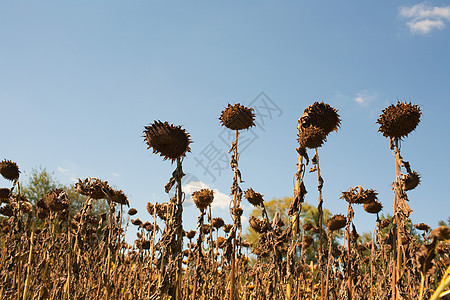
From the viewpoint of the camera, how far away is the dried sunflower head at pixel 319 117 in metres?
3.54

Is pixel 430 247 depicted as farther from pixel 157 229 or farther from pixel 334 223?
pixel 157 229

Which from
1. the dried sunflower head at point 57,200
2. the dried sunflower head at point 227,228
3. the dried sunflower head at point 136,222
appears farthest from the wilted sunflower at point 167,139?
the dried sunflower head at point 136,222

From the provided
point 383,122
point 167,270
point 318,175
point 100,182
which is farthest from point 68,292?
point 383,122

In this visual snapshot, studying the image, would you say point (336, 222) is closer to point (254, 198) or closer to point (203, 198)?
point (254, 198)

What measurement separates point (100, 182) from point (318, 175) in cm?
235

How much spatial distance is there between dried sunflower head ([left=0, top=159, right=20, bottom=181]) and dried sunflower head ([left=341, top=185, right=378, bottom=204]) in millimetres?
4531

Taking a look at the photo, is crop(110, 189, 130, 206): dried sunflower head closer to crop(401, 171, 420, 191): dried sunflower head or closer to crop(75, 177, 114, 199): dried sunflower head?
crop(75, 177, 114, 199): dried sunflower head

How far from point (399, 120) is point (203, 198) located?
2605 mm

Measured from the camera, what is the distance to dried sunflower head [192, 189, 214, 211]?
4523mm

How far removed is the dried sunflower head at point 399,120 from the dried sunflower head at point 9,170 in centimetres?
484

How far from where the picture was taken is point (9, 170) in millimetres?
4797

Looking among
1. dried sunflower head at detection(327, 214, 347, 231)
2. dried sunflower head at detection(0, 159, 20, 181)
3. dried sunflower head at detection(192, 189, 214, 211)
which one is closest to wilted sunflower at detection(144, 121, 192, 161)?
dried sunflower head at detection(192, 189, 214, 211)

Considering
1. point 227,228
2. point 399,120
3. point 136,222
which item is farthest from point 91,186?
point 136,222

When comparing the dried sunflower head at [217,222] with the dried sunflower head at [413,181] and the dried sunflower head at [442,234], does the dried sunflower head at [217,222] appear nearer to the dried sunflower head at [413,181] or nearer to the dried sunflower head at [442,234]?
the dried sunflower head at [413,181]
